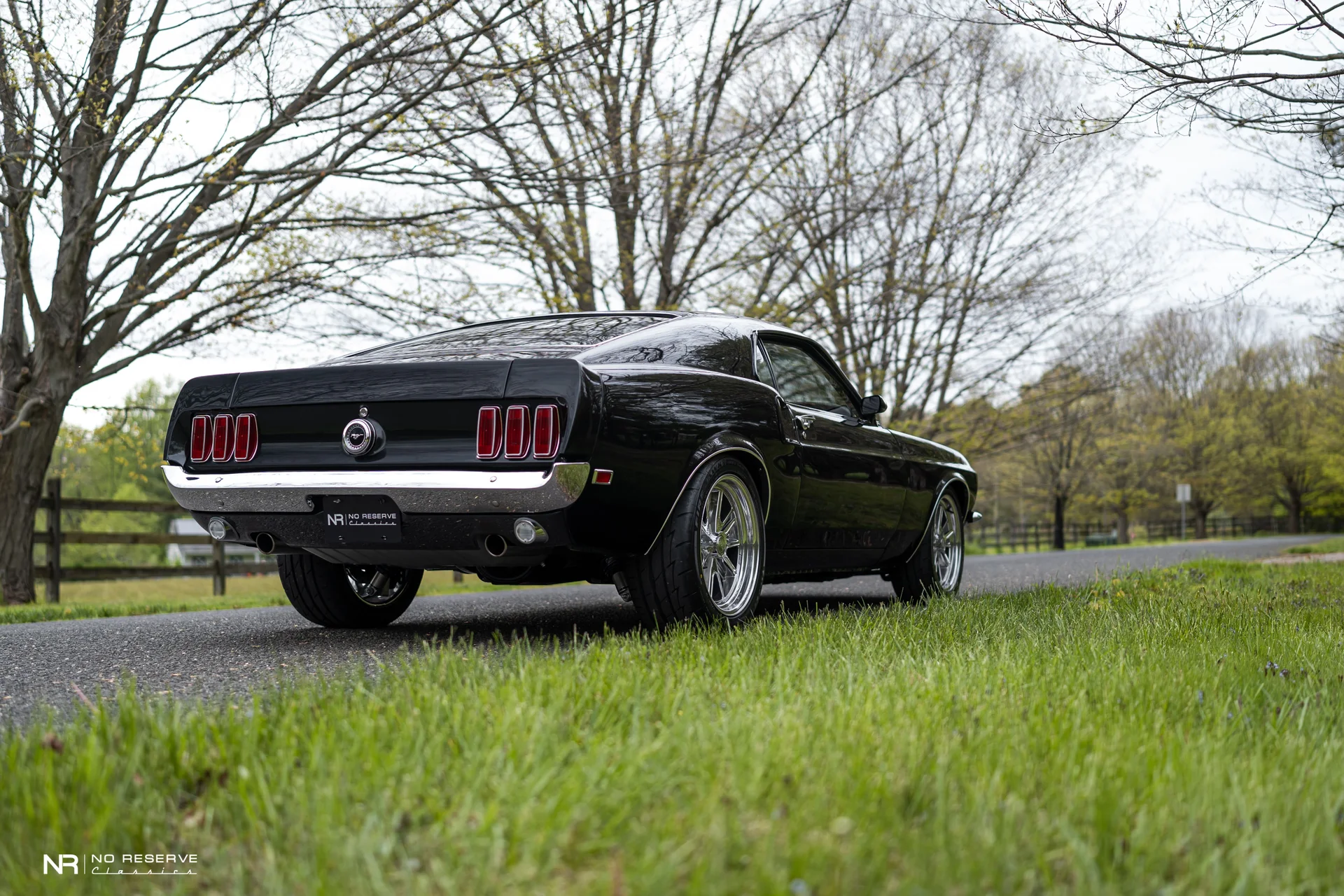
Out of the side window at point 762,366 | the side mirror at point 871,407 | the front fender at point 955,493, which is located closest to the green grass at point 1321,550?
the front fender at point 955,493

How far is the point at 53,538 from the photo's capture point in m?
12.8

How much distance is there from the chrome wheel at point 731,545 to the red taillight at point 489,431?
1013 millimetres

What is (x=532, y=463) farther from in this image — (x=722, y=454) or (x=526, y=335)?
(x=526, y=335)

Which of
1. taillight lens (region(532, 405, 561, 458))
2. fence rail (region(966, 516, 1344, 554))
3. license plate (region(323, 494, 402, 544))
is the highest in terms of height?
taillight lens (region(532, 405, 561, 458))

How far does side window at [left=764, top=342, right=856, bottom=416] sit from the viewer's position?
19.0 feet

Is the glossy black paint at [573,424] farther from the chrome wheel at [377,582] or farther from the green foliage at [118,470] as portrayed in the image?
the green foliage at [118,470]

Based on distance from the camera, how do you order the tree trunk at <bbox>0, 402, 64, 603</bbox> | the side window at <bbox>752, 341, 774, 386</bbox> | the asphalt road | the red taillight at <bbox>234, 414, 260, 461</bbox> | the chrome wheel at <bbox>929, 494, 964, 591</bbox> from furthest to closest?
1. the tree trunk at <bbox>0, 402, 64, 603</bbox>
2. the chrome wheel at <bbox>929, 494, 964, 591</bbox>
3. the side window at <bbox>752, 341, 774, 386</bbox>
4. the red taillight at <bbox>234, 414, 260, 461</bbox>
5. the asphalt road

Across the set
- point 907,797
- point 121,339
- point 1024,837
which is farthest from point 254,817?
point 121,339

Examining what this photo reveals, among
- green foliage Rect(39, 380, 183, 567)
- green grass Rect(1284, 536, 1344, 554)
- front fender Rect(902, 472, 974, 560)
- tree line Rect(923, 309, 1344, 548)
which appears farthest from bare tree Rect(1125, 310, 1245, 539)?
front fender Rect(902, 472, 974, 560)

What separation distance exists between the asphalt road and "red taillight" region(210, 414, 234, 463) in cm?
80

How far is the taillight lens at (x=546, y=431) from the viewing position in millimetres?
4125

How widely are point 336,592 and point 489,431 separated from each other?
6.05 feet

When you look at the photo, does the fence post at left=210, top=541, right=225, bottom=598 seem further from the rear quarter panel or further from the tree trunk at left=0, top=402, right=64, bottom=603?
the rear quarter panel

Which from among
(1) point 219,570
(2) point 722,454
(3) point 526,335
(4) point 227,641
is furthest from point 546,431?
(1) point 219,570
